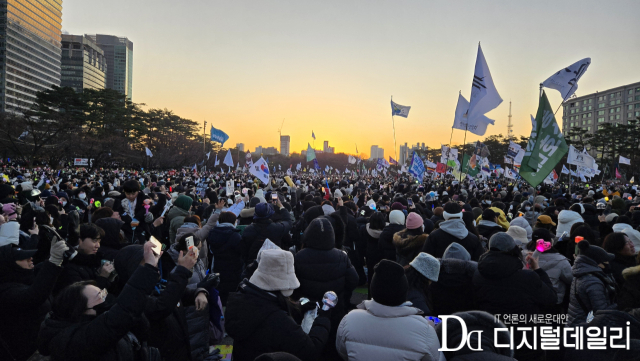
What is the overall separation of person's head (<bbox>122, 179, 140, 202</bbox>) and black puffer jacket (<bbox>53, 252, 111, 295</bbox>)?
3319 millimetres

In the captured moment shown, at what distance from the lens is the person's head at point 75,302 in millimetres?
2197

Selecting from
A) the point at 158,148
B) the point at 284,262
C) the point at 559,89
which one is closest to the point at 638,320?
the point at 284,262

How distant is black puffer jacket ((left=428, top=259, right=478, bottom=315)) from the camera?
3.79 meters

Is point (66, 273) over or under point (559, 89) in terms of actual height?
under

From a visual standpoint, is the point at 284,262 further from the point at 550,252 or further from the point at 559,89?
the point at 559,89

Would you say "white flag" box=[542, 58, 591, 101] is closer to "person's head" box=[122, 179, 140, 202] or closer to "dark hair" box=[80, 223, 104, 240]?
"person's head" box=[122, 179, 140, 202]

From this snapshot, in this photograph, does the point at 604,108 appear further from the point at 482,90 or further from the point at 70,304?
the point at 70,304

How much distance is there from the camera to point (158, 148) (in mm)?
61031

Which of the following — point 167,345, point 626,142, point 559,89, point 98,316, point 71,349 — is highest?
point 626,142

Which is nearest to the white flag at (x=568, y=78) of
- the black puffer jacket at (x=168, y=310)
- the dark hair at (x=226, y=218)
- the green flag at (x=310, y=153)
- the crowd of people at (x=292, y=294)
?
the crowd of people at (x=292, y=294)

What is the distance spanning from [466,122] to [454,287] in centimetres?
842

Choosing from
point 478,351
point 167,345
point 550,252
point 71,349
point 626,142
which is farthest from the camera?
point 626,142

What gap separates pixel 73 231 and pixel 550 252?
4.94 meters

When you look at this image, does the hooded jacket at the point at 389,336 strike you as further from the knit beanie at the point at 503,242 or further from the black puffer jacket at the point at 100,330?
the knit beanie at the point at 503,242
